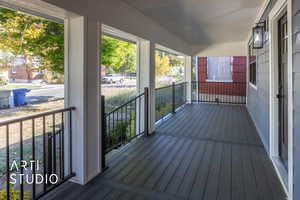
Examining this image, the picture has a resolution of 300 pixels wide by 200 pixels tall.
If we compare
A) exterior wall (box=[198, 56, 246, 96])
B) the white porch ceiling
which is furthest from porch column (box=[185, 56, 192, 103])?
the white porch ceiling

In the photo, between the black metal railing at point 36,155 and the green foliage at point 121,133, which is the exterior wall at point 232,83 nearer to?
the green foliage at point 121,133

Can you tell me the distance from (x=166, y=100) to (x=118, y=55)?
2931 millimetres

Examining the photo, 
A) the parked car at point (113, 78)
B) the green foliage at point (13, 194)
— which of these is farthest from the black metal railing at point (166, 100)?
the green foliage at point (13, 194)

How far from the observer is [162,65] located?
248 inches

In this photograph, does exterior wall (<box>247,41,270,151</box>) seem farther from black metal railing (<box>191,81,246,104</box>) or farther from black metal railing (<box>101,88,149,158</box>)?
black metal railing (<box>191,81,246,104</box>)

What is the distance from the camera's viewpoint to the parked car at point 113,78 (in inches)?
125

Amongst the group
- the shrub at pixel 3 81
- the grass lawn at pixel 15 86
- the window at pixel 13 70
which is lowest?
the grass lawn at pixel 15 86

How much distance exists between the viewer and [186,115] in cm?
616

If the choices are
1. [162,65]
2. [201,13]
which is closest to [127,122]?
[201,13]

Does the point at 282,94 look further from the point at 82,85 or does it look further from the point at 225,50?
the point at 225,50

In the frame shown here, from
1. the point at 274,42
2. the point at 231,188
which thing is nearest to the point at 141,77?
the point at 274,42

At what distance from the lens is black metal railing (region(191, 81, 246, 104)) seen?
9.25 m

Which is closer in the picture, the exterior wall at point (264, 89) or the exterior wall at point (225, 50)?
the exterior wall at point (264, 89)

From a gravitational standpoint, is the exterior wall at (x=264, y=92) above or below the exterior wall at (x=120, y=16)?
below
